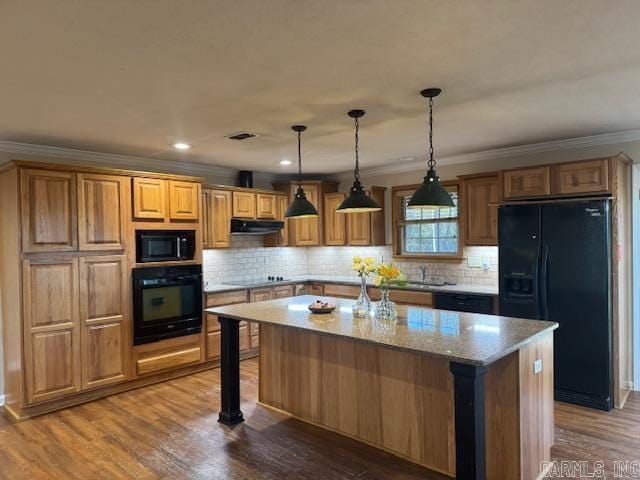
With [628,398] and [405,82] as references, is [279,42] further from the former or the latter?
[628,398]

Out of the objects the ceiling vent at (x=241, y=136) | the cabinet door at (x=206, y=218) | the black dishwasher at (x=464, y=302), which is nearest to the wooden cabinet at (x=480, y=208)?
the black dishwasher at (x=464, y=302)

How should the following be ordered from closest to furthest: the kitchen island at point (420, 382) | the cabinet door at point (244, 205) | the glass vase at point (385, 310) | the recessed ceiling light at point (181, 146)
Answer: the kitchen island at point (420, 382)
the glass vase at point (385, 310)
the recessed ceiling light at point (181, 146)
the cabinet door at point (244, 205)

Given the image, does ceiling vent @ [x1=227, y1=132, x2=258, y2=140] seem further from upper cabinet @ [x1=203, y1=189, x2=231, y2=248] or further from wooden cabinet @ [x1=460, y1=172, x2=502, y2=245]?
wooden cabinet @ [x1=460, y1=172, x2=502, y2=245]

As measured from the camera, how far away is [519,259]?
425 cm

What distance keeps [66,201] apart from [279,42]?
288 cm

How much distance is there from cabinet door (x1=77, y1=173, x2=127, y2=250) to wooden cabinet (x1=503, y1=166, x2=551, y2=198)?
3758 mm

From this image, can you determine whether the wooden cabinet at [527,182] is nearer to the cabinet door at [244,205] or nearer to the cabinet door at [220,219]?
the cabinet door at [244,205]

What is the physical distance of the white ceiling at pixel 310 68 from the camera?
1879 mm

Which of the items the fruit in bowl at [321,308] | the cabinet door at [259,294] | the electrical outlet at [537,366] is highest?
the fruit in bowl at [321,308]

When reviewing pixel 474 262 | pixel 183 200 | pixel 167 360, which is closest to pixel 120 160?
Answer: pixel 183 200

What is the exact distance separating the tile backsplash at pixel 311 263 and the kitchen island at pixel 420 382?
2.00 metres

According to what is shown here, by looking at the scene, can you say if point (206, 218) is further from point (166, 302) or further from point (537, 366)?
point (537, 366)

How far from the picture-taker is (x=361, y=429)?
329 centimetres

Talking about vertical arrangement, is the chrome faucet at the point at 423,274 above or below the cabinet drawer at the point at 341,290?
above
